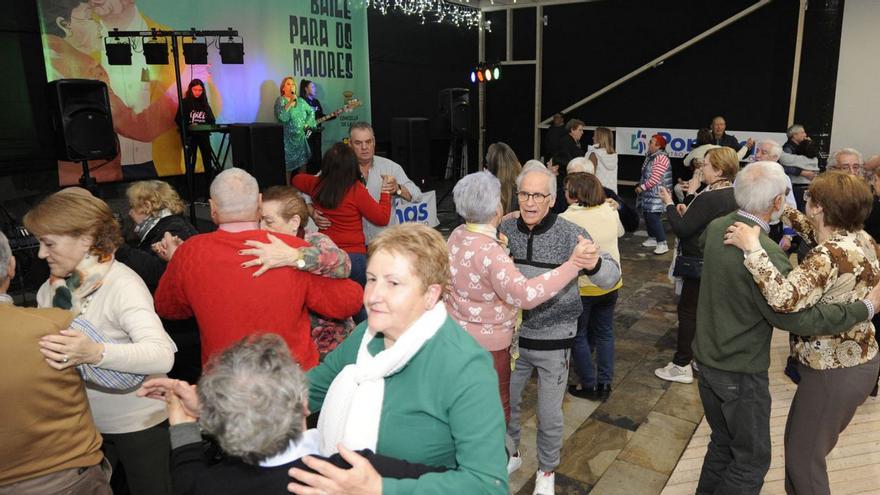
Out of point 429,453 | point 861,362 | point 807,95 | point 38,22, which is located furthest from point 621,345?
point 807,95

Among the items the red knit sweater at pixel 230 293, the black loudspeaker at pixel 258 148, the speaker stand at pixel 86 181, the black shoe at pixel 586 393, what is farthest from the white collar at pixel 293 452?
the black loudspeaker at pixel 258 148

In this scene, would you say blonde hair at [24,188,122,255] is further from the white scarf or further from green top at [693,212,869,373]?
green top at [693,212,869,373]

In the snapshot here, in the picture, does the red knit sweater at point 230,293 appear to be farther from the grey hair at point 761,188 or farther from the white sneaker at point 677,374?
the white sneaker at point 677,374

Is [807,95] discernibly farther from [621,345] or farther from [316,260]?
[316,260]

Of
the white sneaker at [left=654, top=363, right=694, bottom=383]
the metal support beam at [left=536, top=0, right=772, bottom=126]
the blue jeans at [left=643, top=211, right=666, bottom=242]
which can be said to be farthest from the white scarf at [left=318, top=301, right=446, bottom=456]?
the metal support beam at [left=536, top=0, right=772, bottom=126]

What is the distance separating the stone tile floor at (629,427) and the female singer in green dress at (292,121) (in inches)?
209

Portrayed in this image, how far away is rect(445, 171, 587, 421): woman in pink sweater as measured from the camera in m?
2.21

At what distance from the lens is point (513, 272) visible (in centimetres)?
226

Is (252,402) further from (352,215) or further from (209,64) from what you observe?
(209,64)

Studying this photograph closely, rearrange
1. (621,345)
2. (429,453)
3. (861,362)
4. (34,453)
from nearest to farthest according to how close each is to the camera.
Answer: (429,453), (34,453), (861,362), (621,345)

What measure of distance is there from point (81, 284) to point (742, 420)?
2323 millimetres

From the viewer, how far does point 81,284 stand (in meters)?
1.86

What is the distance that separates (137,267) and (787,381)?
3.82 m

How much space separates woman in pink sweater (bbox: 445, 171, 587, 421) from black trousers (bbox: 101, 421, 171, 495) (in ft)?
3.87
